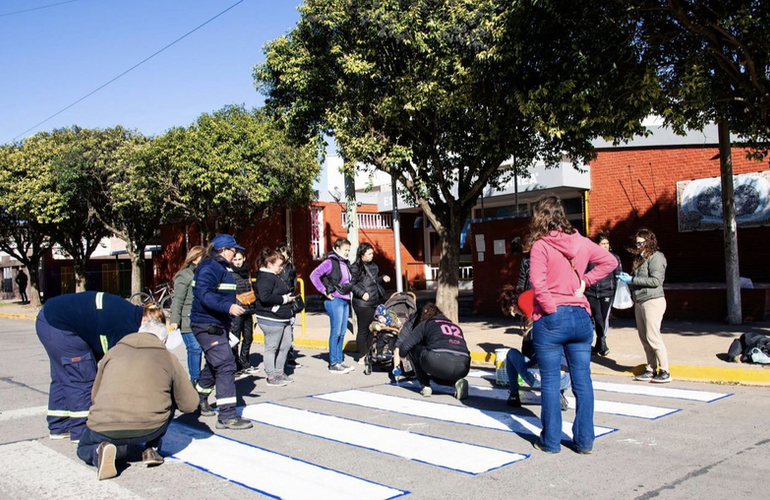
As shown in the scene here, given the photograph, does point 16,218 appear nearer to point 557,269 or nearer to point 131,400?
point 131,400

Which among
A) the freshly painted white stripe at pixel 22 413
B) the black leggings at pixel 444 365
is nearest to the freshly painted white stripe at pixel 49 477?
the freshly painted white stripe at pixel 22 413

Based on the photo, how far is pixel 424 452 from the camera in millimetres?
5688

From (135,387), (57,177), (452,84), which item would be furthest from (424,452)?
(57,177)

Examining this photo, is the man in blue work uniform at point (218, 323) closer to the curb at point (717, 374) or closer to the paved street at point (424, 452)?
the paved street at point (424, 452)

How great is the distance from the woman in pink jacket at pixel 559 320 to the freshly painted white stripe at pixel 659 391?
2.89 metres

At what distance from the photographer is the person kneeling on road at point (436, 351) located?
7.75 metres

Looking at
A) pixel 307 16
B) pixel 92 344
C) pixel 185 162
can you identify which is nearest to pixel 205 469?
pixel 92 344

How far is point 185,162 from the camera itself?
68.0 ft

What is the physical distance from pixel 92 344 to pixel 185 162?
1546 centimetres

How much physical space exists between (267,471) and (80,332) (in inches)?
85.9

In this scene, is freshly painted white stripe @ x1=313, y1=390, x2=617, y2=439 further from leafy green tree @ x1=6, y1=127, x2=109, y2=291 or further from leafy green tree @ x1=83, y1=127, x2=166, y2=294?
leafy green tree @ x1=6, y1=127, x2=109, y2=291

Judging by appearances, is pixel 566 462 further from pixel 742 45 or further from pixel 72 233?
pixel 72 233

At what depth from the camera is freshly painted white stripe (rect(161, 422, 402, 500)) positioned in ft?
15.5

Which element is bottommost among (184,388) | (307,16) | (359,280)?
(184,388)
